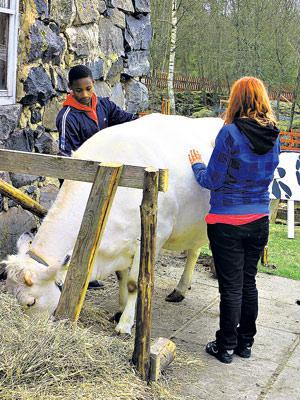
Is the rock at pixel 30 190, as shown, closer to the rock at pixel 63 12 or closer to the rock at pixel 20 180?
the rock at pixel 20 180

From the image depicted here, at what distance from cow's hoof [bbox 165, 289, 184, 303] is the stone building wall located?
5.11ft

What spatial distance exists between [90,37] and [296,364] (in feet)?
14.4

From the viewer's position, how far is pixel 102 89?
7.77m

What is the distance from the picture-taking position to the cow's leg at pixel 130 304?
4864 millimetres

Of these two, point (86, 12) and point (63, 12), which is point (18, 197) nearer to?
point (63, 12)

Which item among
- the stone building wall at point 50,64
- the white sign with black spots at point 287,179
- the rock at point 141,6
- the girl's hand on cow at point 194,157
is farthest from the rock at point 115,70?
the white sign with black spots at point 287,179

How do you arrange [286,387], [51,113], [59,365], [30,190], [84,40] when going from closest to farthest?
[59,365]
[286,387]
[30,190]
[51,113]
[84,40]

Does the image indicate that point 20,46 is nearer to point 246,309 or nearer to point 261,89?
point 261,89

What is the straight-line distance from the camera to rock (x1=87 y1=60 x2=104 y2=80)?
7453 millimetres

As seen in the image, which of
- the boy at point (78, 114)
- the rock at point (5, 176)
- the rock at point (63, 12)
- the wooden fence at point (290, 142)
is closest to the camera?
the boy at point (78, 114)

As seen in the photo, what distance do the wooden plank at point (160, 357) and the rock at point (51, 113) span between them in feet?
10.5

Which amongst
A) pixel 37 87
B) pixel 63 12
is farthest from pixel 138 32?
pixel 37 87

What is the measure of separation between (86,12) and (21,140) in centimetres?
191

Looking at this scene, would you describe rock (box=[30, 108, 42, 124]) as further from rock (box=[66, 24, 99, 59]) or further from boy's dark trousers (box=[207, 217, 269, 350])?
boy's dark trousers (box=[207, 217, 269, 350])
